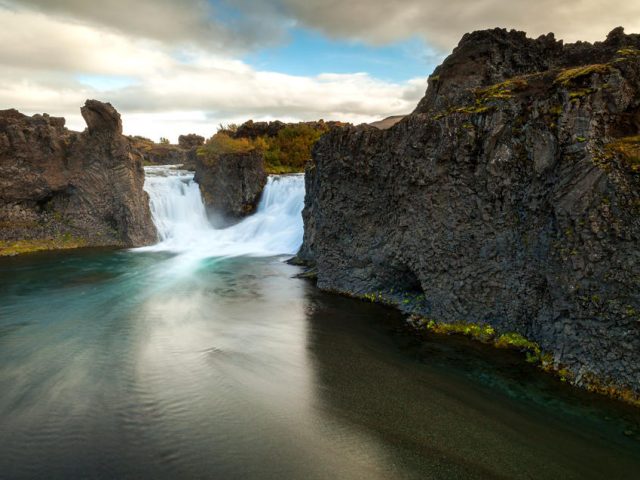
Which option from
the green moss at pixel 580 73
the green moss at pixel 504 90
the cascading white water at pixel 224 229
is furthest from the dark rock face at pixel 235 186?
the green moss at pixel 580 73

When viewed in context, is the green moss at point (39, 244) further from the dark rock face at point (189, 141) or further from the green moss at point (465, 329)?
the dark rock face at point (189, 141)

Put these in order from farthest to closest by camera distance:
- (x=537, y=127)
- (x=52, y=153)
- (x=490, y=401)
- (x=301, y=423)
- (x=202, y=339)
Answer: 1. (x=52, y=153)
2. (x=202, y=339)
3. (x=537, y=127)
4. (x=490, y=401)
5. (x=301, y=423)

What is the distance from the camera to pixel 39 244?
1325 inches

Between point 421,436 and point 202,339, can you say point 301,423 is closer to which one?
point 421,436

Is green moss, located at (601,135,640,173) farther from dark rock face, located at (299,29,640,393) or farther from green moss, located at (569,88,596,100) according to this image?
green moss, located at (569,88,596,100)

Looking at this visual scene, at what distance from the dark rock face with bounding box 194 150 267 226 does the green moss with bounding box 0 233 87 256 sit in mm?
12114

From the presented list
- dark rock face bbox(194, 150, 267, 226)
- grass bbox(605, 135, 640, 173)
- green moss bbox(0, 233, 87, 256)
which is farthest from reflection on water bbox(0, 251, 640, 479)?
dark rock face bbox(194, 150, 267, 226)

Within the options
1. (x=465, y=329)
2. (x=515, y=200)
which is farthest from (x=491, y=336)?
(x=515, y=200)

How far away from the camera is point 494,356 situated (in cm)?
1241

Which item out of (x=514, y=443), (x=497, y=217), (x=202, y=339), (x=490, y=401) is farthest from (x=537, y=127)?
(x=202, y=339)

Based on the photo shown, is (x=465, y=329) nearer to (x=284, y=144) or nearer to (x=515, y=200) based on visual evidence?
(x=515, y=200)

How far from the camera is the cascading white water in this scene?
110ft

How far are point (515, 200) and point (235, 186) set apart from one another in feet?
101

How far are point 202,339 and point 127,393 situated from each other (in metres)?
4.20
